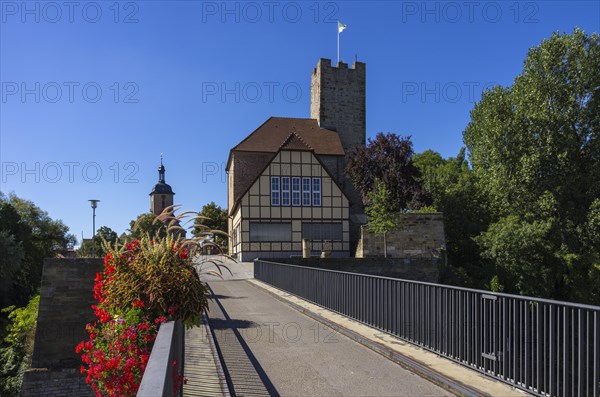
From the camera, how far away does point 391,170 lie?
3741cm

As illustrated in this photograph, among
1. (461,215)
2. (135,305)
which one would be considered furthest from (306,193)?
(135,305)

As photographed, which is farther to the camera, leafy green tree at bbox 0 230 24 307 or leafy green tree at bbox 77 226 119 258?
leafy green tree at bbox 0 230 24 307

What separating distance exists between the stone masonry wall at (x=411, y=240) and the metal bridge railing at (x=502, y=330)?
2354 centimetres

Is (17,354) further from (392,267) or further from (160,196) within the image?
(160,196)

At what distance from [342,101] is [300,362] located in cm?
4378

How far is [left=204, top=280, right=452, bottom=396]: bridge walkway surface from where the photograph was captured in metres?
6.14

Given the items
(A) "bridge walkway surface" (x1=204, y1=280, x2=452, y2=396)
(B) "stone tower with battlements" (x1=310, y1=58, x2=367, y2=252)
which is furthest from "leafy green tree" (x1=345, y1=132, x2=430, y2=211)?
(A) "bridge walkway surface" (x1=204, y1=280, x2=452, y2=396)

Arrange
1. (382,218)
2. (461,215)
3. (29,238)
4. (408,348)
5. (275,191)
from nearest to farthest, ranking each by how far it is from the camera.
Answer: (408,348) < (382,218) < (275,191) < (461,215) < (29,238)

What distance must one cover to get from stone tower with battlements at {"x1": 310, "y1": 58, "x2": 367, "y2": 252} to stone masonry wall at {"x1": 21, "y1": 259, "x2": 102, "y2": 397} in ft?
116

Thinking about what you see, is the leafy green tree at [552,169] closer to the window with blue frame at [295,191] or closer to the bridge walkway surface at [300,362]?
the window with blue frame at [295,191]

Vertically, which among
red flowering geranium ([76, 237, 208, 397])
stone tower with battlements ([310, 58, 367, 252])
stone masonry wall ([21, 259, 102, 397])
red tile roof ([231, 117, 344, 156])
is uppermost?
stone tower with battlements ([310, 58, 367, 252])

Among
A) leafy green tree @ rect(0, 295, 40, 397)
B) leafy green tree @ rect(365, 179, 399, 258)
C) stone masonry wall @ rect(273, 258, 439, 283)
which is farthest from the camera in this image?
leafy green tree @ rect(365, 179, 399, 258)

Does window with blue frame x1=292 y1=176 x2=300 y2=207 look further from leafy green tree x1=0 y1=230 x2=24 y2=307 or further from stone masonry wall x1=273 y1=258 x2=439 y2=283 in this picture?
leafy green tree x1=0 y1=230 x2=24 y2=307

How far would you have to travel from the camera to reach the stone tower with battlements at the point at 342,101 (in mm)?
48812
